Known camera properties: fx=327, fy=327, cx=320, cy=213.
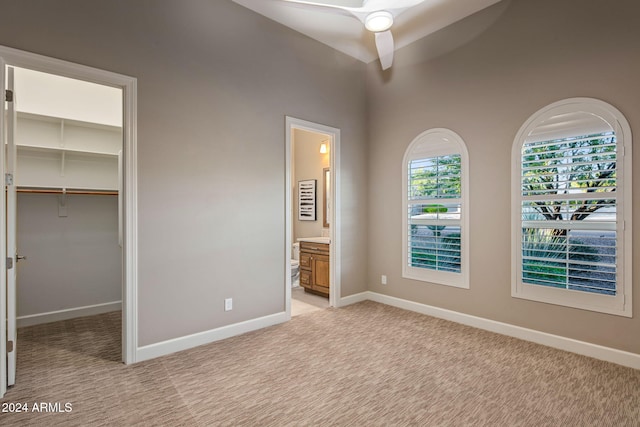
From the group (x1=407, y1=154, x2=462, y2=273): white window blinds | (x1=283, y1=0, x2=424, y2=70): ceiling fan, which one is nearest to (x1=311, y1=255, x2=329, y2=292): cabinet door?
(x1=407, y1=154, x2=462, y2=273): white window blinds

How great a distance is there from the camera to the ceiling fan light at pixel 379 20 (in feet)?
8.93

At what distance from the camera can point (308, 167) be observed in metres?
6.58

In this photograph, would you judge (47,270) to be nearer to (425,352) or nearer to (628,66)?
(425,352)

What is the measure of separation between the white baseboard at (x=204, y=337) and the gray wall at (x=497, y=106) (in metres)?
1.76

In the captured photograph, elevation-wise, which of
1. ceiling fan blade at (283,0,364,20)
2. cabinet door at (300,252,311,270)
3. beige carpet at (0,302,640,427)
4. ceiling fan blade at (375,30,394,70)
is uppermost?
ceiling fan blade at (283,0,364,20)

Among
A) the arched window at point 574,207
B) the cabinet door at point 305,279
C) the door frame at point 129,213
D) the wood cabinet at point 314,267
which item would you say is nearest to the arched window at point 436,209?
the arched window at point 574,207

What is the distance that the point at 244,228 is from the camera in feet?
11.5

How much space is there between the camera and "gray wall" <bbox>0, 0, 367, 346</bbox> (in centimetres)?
267

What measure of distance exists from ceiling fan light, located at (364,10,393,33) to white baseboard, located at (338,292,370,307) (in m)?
3.25

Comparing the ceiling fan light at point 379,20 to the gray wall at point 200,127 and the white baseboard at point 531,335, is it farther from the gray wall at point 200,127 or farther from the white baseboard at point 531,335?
the white baseboard at point 531,335

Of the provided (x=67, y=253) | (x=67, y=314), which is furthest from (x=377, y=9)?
(x=67, y=314)

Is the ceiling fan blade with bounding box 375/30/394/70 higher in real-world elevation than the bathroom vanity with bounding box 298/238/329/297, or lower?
higher

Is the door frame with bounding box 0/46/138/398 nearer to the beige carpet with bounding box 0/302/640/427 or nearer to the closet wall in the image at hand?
the beige carpet with bounding box 0/302/640/427

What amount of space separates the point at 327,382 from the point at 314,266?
8.53 ft
